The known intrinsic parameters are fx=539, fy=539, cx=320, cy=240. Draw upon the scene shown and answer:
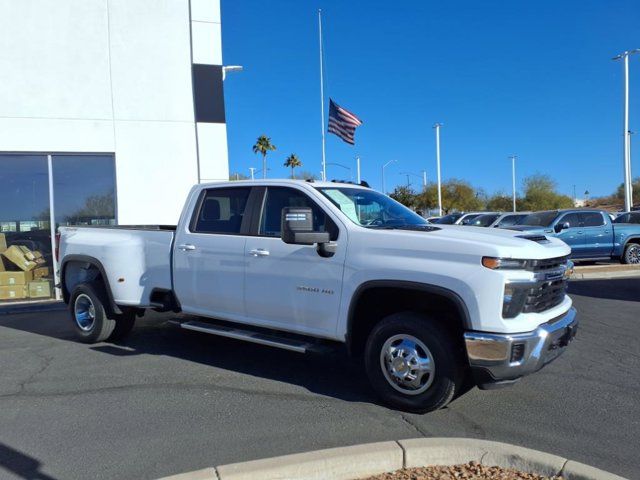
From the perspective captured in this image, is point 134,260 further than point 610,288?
No

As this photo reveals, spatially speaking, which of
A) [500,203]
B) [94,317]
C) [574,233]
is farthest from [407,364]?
[500,203]

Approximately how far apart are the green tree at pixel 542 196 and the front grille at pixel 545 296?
71725 millimetres

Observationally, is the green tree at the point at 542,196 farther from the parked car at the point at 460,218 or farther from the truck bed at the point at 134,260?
the truck bed at the point at 134,260

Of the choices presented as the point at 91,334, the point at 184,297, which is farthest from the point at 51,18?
the point at 184,297

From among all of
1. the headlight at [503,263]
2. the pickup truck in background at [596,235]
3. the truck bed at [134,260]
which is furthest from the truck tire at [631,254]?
the truck bed at [134,260]

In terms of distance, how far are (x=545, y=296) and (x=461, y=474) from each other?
166 centimetres

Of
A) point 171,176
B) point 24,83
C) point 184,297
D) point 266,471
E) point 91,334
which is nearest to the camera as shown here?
point 266,471

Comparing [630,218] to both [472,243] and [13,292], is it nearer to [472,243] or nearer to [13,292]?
[472,243]

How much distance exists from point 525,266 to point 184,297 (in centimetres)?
360

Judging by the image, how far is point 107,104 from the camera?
1076 cm

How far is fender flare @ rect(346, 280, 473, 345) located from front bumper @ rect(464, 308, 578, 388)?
159mm

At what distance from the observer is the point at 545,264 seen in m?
4.20

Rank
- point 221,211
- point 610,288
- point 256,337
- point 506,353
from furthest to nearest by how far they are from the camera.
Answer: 1. point 610,288
2. point 221,211
3. point 256,337
4. point 506,353

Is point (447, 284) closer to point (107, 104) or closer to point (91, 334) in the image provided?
point (91, 334)
